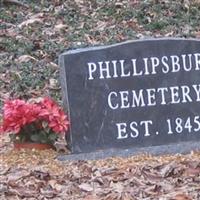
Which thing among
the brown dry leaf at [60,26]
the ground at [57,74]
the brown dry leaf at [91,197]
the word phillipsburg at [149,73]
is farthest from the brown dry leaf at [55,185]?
the brown dry leaf at [60,26]

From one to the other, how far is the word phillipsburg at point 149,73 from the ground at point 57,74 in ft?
1.41

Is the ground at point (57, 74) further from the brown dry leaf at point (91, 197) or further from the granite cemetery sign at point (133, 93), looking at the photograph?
the granite cemetery sign at point (133, 93)

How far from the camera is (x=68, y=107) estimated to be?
6.34 m

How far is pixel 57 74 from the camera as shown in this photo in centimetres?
975

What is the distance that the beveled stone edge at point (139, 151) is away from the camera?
20.8ft

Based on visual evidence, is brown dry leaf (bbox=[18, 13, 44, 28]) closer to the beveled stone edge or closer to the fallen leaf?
the beveled stone edge

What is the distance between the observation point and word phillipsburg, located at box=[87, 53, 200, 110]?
20.9 ft

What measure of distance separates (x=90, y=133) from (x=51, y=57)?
3972mm

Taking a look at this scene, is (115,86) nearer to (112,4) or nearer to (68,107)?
(68,107)

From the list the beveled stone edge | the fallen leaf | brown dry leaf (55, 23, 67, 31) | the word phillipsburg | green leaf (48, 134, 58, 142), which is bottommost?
the fallen leaf

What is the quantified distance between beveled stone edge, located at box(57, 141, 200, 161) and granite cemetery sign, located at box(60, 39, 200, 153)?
4cm

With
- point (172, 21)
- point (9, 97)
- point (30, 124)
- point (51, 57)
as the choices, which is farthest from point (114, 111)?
point (172, 21)

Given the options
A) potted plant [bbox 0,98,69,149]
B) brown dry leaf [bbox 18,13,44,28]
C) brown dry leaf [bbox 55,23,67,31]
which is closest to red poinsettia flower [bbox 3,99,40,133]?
potted plant [bbox 0,98,69,149]

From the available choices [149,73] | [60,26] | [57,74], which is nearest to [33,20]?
[60,26]
